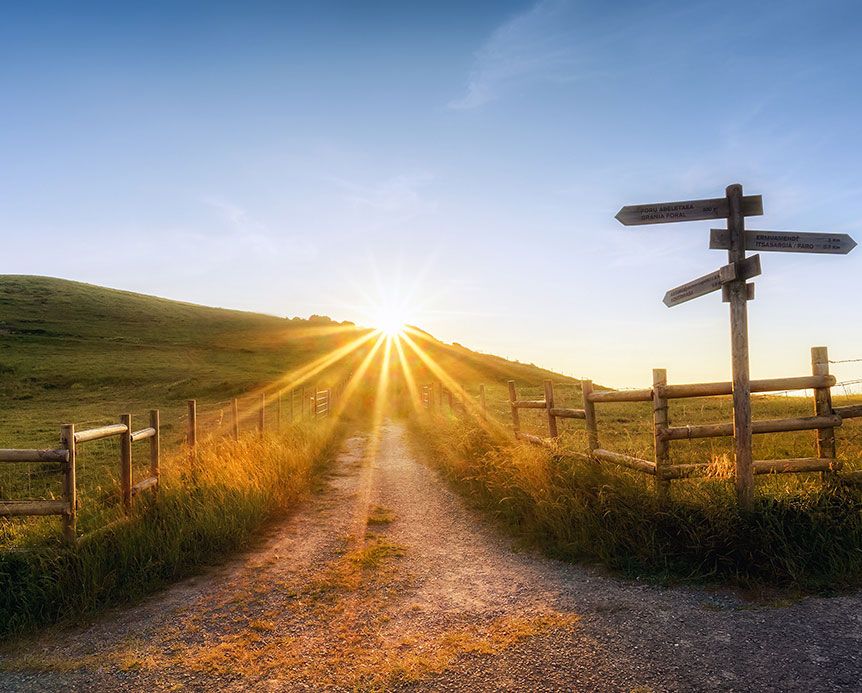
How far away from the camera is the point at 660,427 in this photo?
23.0ft

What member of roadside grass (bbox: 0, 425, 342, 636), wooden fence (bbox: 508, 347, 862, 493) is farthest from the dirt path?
wooden fence (bbox: 508, 347, 862, 493)

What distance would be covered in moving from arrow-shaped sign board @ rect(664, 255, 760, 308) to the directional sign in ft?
2.20

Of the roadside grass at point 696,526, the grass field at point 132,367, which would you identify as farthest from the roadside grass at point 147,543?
the roadside grass at point 696,526

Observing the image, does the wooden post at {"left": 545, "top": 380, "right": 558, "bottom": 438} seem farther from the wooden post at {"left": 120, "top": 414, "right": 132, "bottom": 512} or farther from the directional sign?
Result: the wooden post at {"left": 120, "top": 414, "right": 132, "bottom": 512}

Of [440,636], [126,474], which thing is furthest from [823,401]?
[126,474]

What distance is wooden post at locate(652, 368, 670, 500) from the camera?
266 inches

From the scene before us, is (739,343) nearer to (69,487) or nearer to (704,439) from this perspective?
(69,487)

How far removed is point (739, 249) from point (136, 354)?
60077mm

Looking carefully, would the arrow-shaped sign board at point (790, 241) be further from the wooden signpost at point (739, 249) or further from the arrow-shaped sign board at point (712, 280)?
the arrow-shaped sign board at point (712, 280)

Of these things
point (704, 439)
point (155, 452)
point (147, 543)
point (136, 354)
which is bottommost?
point (704, 439)

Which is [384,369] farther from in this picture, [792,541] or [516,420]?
[792,541]

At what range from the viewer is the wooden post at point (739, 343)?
6.37 metres

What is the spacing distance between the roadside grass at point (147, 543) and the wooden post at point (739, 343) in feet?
20.9

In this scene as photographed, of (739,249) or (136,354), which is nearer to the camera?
(739,249)
